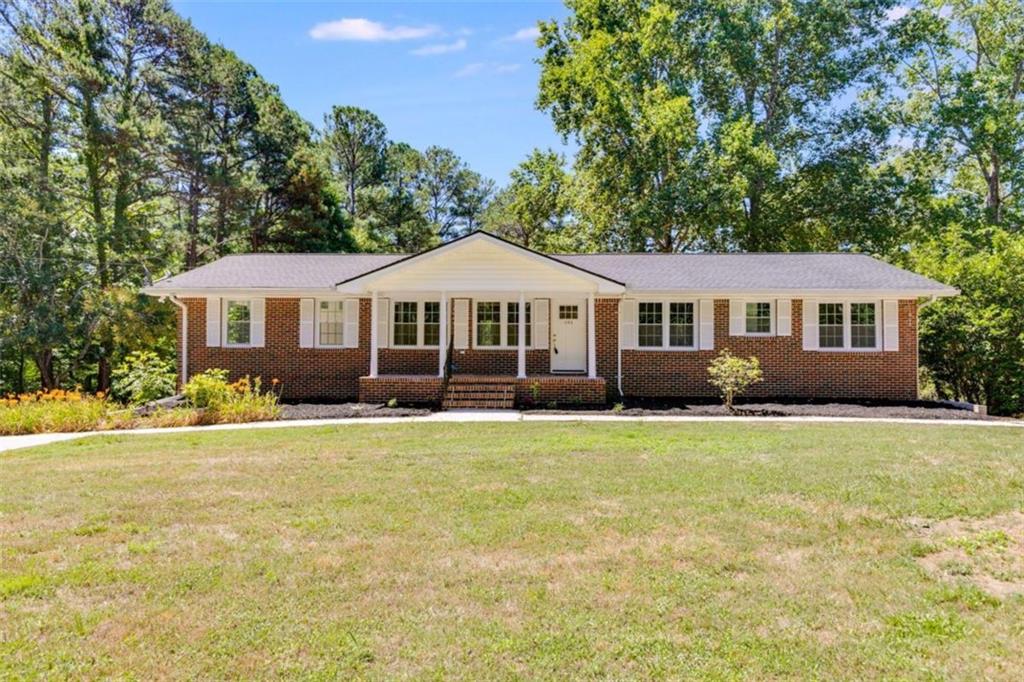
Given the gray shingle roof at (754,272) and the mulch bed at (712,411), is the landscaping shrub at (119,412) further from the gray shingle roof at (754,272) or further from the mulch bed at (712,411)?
the gray shingle roof at (754,272)

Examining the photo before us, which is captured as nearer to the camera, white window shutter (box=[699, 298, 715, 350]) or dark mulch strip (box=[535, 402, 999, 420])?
dark mulch strip (box=[535, 402, 999, 420])

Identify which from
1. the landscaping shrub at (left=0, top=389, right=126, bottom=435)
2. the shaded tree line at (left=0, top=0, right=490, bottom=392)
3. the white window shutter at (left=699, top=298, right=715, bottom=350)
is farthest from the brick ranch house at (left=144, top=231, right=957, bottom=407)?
the shaded tree line at (left=0, top=0, right=490, bottom=392)

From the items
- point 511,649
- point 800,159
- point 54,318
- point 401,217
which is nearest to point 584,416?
point 511,649

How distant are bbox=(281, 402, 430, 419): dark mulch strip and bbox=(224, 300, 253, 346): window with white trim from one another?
2.91 m

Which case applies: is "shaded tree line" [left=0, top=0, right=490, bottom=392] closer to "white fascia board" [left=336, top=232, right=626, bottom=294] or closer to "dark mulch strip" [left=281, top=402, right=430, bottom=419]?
"white fascia board" [left=336, top=232, right=626, bottom=294]

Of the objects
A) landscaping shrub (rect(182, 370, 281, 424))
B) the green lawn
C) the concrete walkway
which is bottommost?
the green lawn

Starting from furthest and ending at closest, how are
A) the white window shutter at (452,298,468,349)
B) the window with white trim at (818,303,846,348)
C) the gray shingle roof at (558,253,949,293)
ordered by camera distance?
the white window shutter at (452,298,468,349)
the window with white trim at (818,303,846,348)
the gray shingle roof at (558,253,949,293)

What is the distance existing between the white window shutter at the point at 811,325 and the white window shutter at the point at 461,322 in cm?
865

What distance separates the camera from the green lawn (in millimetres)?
3211

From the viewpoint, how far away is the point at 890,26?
2606 cm

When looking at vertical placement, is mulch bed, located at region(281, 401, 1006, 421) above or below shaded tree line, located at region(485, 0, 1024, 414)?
below

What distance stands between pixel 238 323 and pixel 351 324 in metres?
3.01

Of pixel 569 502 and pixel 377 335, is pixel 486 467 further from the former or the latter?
pixel 377 335

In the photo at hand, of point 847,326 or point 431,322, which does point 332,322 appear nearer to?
point 431,322
